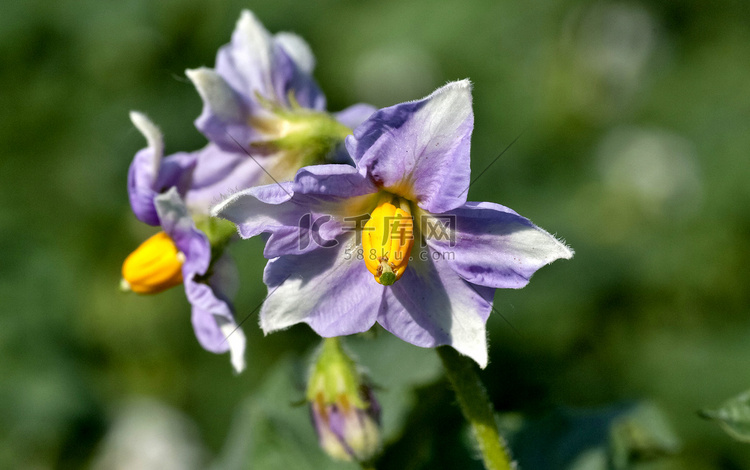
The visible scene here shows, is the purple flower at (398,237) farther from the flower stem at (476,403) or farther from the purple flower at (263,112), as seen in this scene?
the purple flower at (263,112)

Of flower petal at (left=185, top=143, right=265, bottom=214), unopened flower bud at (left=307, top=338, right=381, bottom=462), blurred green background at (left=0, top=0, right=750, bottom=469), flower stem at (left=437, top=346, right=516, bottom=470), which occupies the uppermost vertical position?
flower petal at (left=185, top=143, right=265, bottom=214)

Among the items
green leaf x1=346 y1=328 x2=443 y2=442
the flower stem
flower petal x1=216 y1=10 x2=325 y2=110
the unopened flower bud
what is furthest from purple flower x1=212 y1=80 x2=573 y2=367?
green leaf x1=346 y1=328 x2=443 y2=442

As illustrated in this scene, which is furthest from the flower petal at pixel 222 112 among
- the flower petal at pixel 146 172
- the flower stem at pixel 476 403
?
the flower stem at pixel 476 403

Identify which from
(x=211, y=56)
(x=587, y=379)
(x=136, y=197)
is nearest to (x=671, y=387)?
(x=587, y=379)

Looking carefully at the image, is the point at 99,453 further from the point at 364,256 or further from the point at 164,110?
the point at 364,256

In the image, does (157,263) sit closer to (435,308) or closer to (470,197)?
(435,308)

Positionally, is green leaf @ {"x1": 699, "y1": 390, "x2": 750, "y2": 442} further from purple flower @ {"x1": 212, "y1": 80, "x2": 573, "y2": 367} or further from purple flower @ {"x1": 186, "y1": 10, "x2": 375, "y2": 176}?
purple flower @ {"x1": 186, "y1": 10, "x2": 375, "y2": 176}

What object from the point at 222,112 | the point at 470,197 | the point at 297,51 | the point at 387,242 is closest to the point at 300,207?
the point at 387,242
